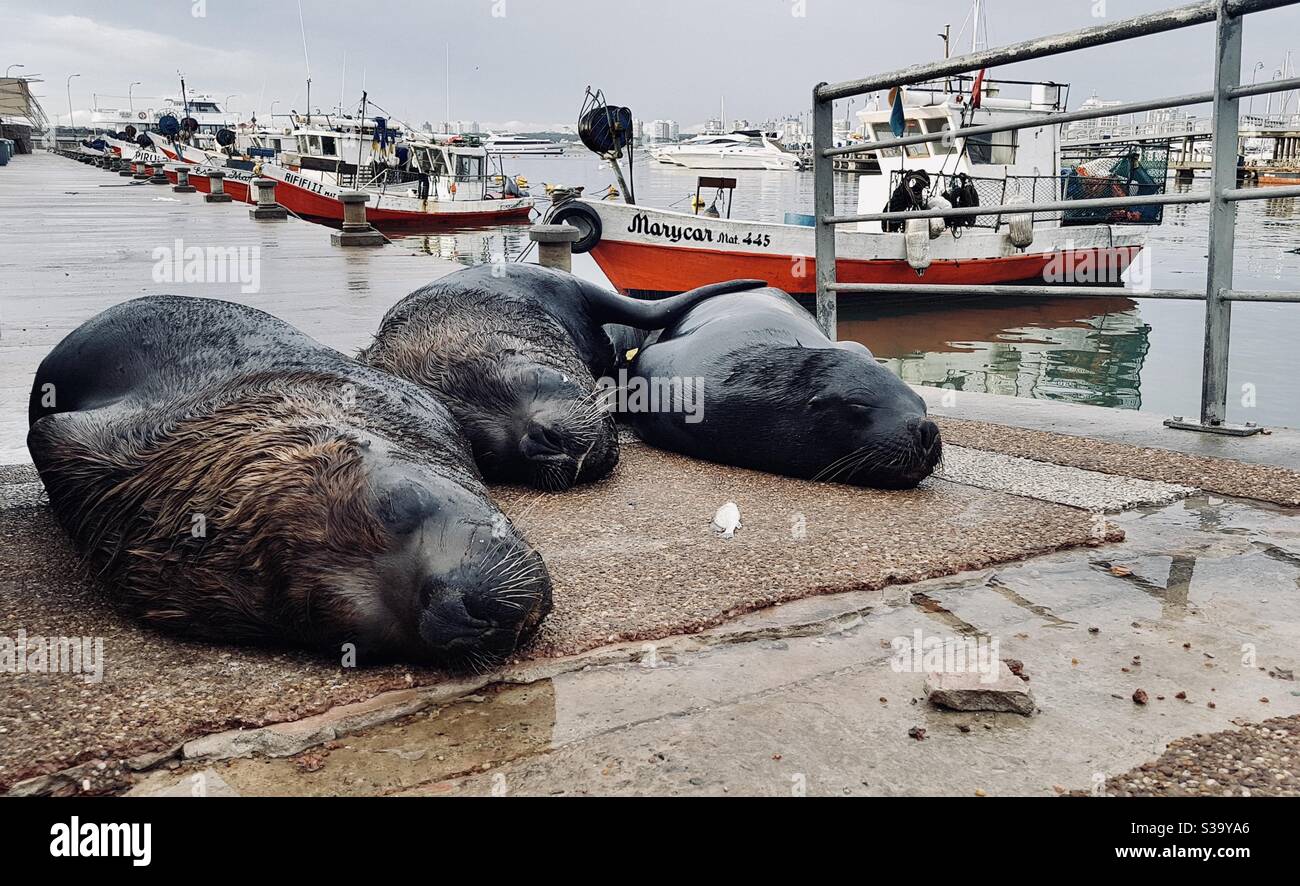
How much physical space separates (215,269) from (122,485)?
11.4m

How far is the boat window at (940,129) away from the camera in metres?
18.4

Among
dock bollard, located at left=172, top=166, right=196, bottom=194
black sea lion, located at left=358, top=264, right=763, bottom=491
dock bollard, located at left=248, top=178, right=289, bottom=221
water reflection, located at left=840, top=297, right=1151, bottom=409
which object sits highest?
dock bollard, located at left=172, top=166, right=196, bottom=194

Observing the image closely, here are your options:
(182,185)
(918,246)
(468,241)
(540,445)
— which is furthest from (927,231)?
(182,185)

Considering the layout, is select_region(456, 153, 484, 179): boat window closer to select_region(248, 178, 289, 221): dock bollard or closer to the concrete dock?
select_region(248, 178, 289, 221): dock bollard

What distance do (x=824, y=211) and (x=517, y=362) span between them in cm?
280

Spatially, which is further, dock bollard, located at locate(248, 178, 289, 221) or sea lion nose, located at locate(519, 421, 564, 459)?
dock bollard, located at locate(248, 178, 289, 221)

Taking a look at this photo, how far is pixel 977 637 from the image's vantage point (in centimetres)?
282

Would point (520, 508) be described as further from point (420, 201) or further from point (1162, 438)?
point (420, 201)

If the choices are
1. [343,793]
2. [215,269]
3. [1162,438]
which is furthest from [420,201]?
[343,793]

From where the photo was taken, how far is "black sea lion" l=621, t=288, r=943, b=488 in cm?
451

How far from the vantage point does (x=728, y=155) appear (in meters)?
99.2

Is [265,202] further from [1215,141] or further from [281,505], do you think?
[281,505]

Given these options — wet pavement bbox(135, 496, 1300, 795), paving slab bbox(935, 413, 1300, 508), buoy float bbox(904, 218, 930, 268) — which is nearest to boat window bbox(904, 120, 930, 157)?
buoy float bbox(904, 218, 930, 268)

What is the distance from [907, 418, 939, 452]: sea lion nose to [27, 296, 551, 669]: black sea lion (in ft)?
6.18
